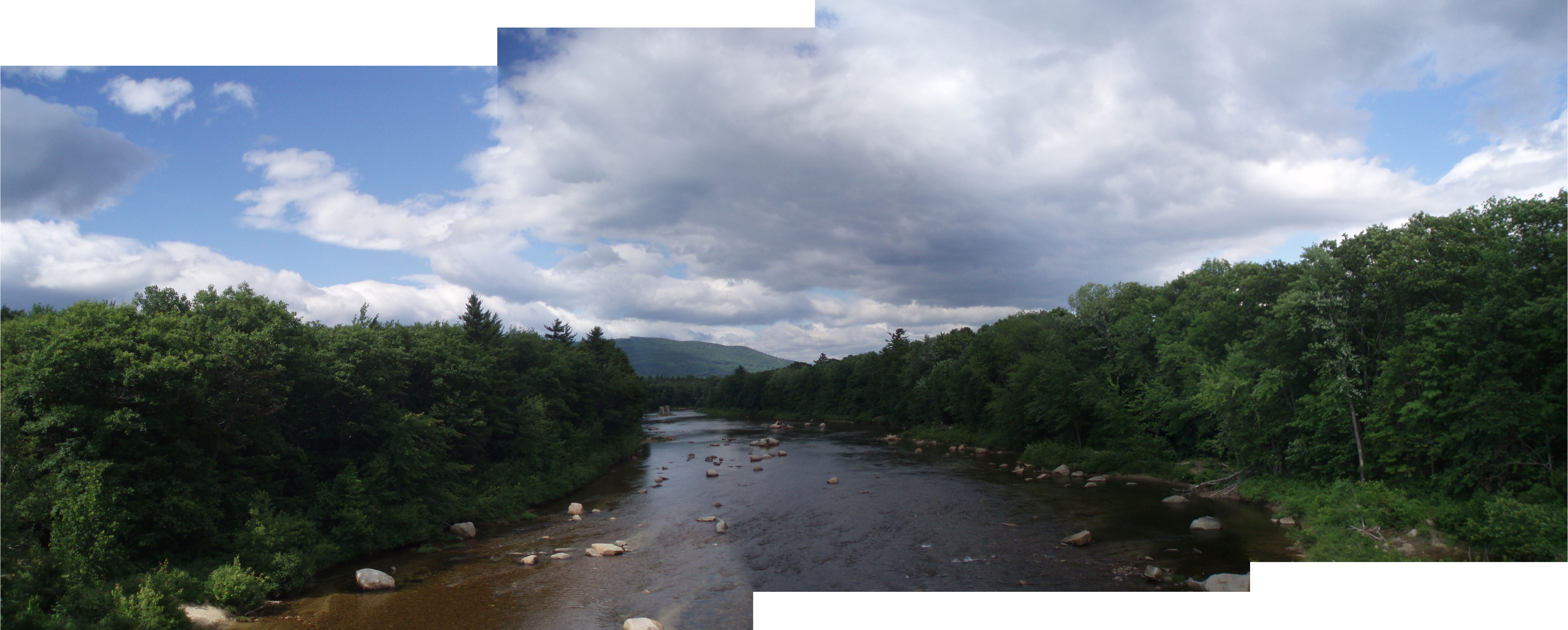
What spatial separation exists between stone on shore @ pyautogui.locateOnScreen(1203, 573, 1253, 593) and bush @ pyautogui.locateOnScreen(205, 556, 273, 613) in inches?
561

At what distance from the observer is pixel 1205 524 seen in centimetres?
1297

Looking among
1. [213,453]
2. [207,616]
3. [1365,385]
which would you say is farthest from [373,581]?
[1365,385]

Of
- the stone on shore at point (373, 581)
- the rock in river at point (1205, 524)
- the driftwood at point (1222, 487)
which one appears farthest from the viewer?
the driftwood at point (1222, 487)

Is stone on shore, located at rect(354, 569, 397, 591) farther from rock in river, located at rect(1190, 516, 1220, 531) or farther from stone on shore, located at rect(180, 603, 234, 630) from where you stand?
rock in river, located at rect(1190, 516, 1220, 531)

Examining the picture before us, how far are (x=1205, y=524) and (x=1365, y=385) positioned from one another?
4352mm

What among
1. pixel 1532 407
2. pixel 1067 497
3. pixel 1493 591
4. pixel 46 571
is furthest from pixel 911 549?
pixel 46 571

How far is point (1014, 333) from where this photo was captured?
105ft

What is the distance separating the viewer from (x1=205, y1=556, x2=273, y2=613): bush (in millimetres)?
9086

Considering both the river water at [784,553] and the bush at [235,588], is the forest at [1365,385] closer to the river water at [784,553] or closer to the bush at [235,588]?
the river water at [784,553]

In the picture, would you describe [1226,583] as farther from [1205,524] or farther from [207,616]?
[207,616]

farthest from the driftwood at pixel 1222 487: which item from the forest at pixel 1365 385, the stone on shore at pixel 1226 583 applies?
the stone on shore at pixel 1226 583

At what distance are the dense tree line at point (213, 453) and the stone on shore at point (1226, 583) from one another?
547 inches

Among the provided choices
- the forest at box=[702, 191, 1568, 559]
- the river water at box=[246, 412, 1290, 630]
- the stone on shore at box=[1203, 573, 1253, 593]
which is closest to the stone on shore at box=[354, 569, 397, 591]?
the river water at box=[246, 412, 1290, 630]

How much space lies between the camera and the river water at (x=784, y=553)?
957cm
